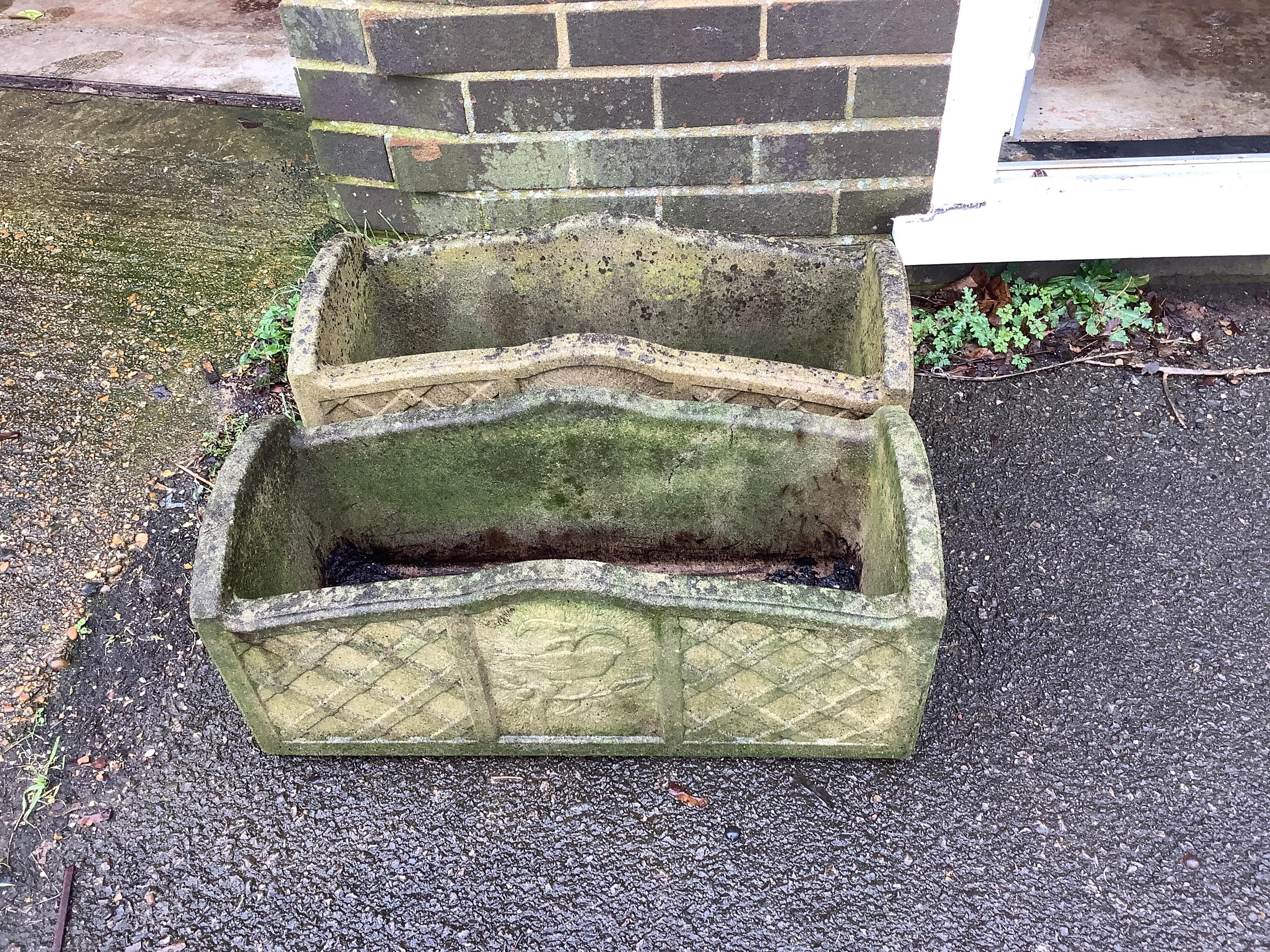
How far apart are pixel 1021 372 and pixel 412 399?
5.98 ft

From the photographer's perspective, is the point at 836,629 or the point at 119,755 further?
the point at 119,755

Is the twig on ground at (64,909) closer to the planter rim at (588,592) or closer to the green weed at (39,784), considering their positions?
the green weed at (39,784)

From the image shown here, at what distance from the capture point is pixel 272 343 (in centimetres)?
321

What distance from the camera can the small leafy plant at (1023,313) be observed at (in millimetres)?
3115

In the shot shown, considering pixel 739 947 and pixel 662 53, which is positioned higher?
pixel 662 53

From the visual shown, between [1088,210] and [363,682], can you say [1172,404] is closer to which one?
[1088,210]

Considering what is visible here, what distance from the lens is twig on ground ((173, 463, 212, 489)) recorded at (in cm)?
281

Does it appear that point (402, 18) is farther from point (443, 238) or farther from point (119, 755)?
point (119, 755)

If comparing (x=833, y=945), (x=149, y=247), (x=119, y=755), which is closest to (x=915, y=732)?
(x=833, y=945)

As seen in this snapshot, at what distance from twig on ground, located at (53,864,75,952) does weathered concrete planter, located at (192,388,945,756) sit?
42 centimetres

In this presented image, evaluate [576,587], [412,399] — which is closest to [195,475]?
[412,399]

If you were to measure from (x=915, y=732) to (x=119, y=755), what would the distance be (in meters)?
1.68

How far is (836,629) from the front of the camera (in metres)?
1.83

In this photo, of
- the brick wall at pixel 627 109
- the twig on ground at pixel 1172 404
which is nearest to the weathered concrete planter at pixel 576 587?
the brick wall at pixel 627 109
